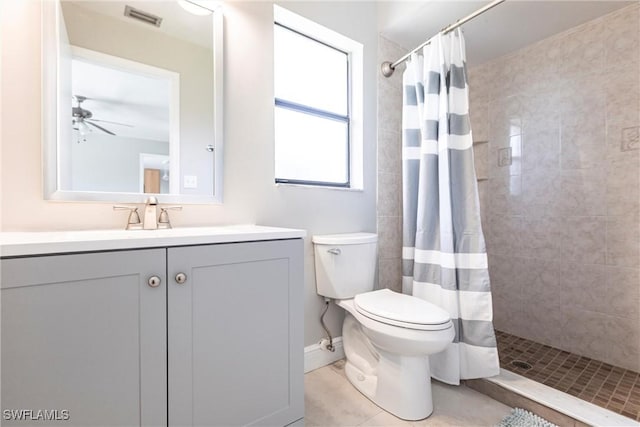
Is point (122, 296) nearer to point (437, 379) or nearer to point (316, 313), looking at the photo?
point (316, 313)

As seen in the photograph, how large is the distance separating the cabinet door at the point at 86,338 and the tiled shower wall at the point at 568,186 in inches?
92.1

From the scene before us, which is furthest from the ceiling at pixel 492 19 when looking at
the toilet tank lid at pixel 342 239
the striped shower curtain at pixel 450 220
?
the toilet tank lid at pixel 342 239

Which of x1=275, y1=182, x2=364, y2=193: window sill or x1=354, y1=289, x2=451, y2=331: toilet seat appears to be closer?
x1=354, y1=289, x2=451, y2=331: toilet seat

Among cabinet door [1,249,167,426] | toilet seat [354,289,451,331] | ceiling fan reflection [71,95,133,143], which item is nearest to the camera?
cabinet door [1,249,167,426]

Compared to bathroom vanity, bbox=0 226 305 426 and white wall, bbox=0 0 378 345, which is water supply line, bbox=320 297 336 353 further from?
bathroom vanity, bbox=0 226 305 426

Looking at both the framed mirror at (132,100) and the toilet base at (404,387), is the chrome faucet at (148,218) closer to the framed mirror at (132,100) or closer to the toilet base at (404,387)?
the framed mirror at (132,100)

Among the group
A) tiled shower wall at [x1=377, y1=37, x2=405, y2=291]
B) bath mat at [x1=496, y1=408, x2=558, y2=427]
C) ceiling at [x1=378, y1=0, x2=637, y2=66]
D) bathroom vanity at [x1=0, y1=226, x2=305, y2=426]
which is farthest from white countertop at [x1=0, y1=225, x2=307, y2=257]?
ceiling at [x1=378, y1=0, x2=637, y2=66]

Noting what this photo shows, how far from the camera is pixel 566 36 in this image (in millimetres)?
1916

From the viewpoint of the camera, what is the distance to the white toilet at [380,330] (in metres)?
1.22

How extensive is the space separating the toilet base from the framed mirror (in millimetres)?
1107

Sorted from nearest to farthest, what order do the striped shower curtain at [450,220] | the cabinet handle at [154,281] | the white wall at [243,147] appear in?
the cabinet handle at [154,281] < the white wall at [243,147] < the striped shower curtain at [450,220]

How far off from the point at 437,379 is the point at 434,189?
1026mm

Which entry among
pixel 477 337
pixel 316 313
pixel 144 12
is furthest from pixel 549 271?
pixel 144 12

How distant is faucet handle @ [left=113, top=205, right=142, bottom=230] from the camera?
1.13m
